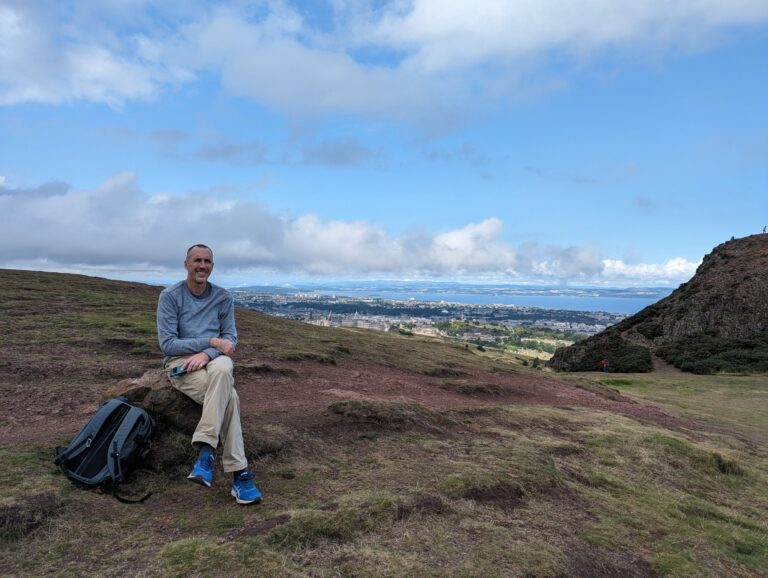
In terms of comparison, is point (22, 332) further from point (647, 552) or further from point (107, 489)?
point (647, 552)

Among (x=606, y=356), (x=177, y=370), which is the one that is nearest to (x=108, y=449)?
(x=177, y=370)

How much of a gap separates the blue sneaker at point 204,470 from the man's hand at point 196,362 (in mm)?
1177

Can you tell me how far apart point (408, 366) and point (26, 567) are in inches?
788

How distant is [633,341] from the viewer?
2303 inches

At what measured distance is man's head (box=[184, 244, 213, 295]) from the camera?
280 inches

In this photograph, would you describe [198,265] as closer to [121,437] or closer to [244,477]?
[121,437]

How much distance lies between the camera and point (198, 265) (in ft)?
23.4

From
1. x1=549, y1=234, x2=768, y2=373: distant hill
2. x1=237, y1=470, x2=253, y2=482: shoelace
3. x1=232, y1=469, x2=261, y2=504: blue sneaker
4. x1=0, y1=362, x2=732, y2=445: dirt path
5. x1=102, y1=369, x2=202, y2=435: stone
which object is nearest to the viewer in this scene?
x1=232, y1=469, x2=261, y2=504: blue sneaker

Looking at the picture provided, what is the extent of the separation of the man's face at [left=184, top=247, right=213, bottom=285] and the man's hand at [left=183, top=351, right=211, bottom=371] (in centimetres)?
125

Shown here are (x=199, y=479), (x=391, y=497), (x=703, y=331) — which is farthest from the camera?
(x=703, y=331)

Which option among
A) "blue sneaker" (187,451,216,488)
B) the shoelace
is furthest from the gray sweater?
the shoelace

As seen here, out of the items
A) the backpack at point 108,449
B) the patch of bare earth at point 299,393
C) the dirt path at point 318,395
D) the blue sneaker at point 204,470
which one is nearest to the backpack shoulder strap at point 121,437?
the backpack at point 108,449

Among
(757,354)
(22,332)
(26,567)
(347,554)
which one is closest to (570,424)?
(347,554)

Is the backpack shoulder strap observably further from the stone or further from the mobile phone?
the mobile phone
